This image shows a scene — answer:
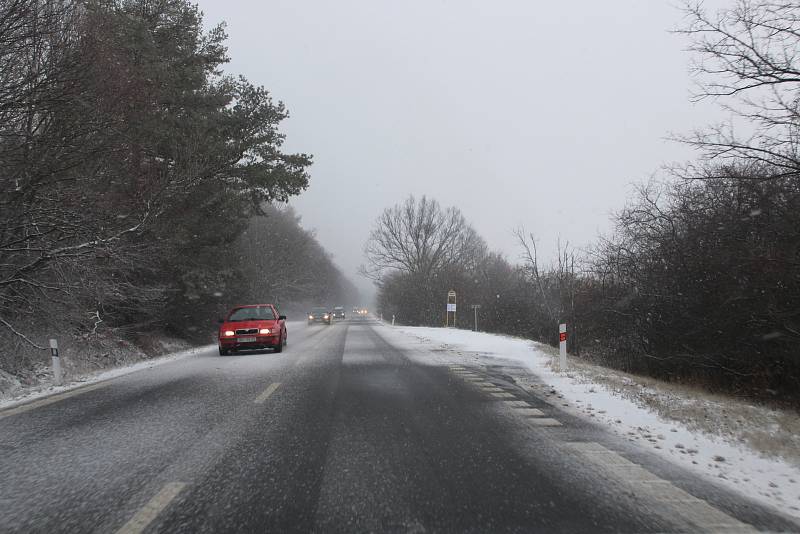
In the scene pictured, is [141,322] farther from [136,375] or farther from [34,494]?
[34,494]

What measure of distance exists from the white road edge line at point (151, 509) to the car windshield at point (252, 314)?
12.3 meters

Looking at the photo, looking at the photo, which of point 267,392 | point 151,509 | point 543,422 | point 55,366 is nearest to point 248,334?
point 55,366

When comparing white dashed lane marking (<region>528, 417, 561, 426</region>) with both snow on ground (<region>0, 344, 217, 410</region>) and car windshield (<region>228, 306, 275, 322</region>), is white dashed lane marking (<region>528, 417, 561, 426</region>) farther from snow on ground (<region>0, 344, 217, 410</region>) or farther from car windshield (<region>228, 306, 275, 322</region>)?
car windshield (<region>228, 306, 275, 322</region>)

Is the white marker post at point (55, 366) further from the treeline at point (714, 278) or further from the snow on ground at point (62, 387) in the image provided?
the treeline at point (714, 278)

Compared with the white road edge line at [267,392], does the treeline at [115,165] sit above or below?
above

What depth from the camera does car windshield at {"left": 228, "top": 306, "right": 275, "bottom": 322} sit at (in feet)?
51.7

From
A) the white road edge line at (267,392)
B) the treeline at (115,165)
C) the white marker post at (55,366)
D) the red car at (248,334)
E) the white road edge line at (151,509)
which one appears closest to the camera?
the white road edge line at (151,509)

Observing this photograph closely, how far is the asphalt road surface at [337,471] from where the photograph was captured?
10.5 feet

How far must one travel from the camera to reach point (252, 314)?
16.0m

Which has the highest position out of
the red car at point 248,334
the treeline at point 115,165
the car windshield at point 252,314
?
the treeline at point 115,165

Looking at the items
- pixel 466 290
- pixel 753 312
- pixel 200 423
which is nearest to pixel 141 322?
pixel 200 423

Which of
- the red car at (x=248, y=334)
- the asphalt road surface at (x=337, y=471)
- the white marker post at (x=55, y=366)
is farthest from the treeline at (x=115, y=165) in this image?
the asphalt road surface at (x=337, y=471)

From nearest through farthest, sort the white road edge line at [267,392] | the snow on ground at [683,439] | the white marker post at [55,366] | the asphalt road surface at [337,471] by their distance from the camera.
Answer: the asphalt road surface at [337,471], the snow on ground at [683,439], the white road edge line at [267,392], the white marker post at [55,366]

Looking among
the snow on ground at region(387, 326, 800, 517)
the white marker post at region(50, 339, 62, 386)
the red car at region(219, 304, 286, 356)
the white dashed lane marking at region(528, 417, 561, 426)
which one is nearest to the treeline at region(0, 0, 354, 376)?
the white marker post at region(50, 339, 62, 386)
